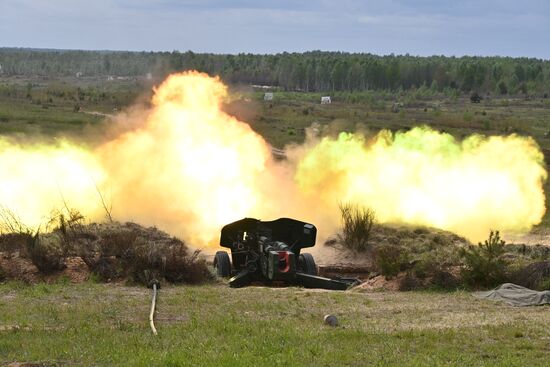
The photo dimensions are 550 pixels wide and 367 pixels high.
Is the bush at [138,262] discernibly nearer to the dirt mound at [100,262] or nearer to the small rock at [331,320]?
the dirt mound at [100,262]

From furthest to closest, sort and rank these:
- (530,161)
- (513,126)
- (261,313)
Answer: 1. (513,126)
2. (530,161)
3. (261,313)

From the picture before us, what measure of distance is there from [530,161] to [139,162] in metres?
16.1

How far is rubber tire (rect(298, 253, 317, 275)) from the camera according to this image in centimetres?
2497

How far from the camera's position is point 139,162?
34219 mm

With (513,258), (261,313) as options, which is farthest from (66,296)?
(513,258)

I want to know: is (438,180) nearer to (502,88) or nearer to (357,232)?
(357,232)

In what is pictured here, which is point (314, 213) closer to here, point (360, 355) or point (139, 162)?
point (139, 162)

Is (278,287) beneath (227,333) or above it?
beneath

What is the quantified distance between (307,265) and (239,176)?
24.1ft

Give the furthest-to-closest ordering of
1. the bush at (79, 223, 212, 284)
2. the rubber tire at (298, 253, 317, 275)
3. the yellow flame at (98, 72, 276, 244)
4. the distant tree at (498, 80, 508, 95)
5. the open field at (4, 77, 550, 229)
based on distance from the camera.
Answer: the distant tree at (498, 80, 508, 95), the open field at (4, 77, 550, 229), the yellow flame at (98, 72, 276, 244), the rubber tire at (298, 253, 317, 275), the bush at (79, 223, 212, 284)

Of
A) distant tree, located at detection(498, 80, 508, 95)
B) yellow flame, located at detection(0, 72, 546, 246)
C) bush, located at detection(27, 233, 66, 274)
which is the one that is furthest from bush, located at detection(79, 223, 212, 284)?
distant tree, located at detection(498, 80, 508, 95)

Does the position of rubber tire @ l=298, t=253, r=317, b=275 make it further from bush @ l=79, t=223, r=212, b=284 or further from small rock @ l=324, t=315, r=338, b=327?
small rock @ l=324, t=315, r=338, b=327

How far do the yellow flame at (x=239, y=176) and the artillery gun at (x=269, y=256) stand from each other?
617 centimetres

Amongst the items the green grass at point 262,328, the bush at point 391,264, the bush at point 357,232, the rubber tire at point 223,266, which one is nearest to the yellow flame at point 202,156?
the bush at point 357,232
